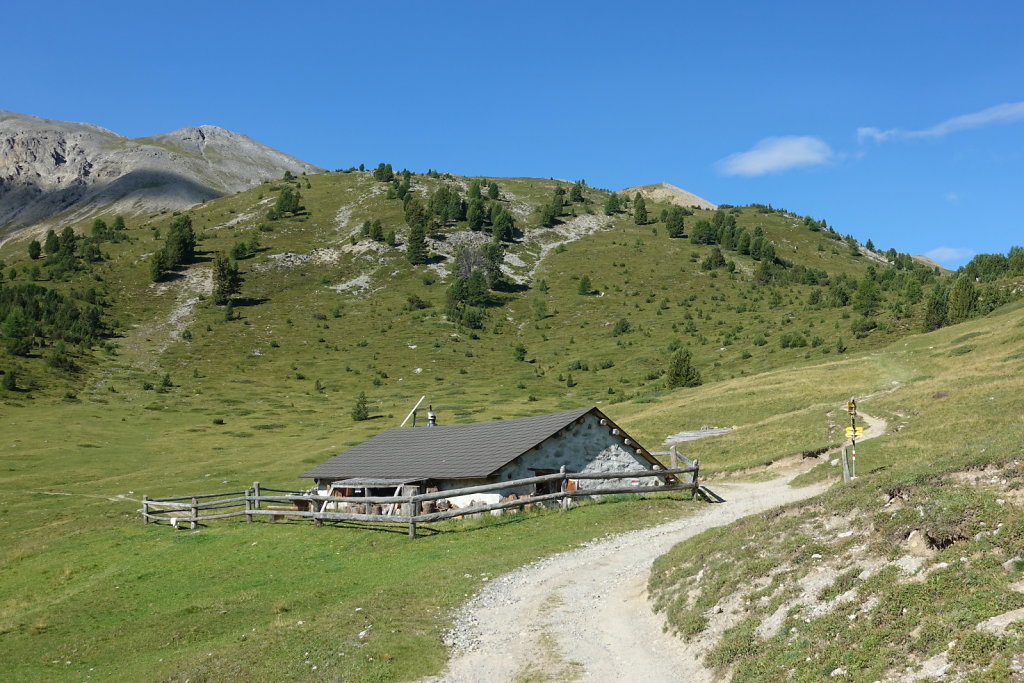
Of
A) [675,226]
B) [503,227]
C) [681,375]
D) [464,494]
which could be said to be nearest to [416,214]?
[503,227]

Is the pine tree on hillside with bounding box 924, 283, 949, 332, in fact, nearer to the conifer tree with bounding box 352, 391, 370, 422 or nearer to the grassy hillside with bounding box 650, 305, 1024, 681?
the conifer tree with bounding box 352, 391, 370, 422

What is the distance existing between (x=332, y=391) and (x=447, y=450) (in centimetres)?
6865

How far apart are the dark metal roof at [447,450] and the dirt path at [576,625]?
8.54 metres

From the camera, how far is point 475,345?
12188 centimetres

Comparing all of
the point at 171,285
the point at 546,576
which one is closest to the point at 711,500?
the point at 546,576

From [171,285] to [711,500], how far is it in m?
134

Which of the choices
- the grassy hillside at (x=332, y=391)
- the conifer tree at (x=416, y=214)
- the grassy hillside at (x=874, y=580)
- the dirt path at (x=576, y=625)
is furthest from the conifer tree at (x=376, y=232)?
the grassy hillside at (x=874, y=580)

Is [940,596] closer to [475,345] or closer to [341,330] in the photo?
[475,345]

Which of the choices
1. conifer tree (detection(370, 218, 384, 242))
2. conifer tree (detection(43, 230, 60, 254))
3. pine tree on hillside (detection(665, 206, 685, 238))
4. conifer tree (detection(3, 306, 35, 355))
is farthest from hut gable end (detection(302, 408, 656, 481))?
pine tree on hillside (detection(665, 206, 685, 238))

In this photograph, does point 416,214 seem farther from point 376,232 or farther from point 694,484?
point 694,484

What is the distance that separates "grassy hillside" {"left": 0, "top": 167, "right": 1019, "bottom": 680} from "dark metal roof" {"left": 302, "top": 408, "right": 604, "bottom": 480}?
4.57 metres

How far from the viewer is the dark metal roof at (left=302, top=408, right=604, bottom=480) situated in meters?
29.7

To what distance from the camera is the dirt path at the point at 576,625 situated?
39.1ft

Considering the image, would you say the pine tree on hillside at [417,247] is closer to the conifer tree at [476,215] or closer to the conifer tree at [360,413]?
the conifer tree at [476,215]
